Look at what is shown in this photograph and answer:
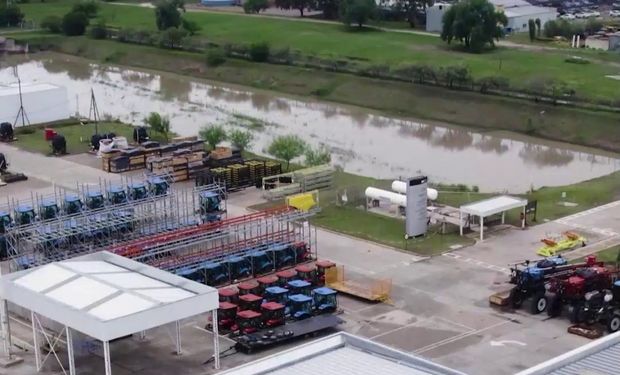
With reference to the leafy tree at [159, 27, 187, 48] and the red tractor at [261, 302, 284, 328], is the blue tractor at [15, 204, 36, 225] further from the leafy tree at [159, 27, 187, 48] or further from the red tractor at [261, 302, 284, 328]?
the leafy tree at [159, 27, 187, 48]

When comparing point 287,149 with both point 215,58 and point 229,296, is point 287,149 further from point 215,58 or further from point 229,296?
point 215,58

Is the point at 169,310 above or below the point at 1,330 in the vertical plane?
above

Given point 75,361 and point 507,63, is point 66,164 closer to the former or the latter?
point 75,361

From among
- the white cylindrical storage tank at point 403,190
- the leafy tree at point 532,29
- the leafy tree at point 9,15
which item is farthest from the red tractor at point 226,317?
the leafy tree at point 9,15

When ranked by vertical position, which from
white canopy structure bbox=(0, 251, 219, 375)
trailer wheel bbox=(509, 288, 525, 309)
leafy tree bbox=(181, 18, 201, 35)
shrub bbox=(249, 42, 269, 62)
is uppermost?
leafy tree bbox=(181, 18, 201, 35)

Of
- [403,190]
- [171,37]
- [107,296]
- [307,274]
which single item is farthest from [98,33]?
[107,296]

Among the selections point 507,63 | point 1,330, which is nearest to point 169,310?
point 1,330

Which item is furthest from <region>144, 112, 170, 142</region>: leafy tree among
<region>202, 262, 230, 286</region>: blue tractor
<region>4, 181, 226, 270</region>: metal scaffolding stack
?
<region>202, 262, 230, 286</region>: blue tractor
